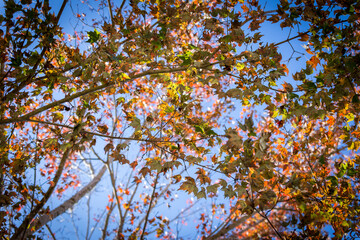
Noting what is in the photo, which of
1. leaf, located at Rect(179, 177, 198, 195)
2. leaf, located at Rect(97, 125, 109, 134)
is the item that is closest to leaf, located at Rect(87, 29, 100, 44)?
leaf, located at Rect(97, 125, 109, 134)

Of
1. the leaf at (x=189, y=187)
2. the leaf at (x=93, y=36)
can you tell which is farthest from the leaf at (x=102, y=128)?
the leaf at (x=189, y=187)

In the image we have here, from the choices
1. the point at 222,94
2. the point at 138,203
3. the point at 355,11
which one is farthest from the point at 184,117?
the point at 138,203

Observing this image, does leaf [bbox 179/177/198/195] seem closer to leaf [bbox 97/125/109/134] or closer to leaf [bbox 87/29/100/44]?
leaf [bbox 97/125/109/134]

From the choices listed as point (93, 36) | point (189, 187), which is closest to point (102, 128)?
point (93, 36)

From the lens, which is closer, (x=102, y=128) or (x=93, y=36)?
(x=93, y=36)

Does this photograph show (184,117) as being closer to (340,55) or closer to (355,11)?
(340,55)

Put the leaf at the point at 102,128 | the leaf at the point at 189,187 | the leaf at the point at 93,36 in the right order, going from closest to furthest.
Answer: the leaf at the point at 189,187 < the leaf at the point at 93,36 < the leaf at the point at 102,128

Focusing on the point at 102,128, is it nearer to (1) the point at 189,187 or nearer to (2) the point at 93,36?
(2) the point at 93,36

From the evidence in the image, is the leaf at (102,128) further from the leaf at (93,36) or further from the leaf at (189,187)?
the leaf at (189,187)

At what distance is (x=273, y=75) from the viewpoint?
2312 millimetres

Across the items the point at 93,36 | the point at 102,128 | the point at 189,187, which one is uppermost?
the point at 93,36

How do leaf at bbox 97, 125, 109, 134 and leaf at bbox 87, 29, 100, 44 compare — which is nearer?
leaf at bbox 87, 29, 100, 44

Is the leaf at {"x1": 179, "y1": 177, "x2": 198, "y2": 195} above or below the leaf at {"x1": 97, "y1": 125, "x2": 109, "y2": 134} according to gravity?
below

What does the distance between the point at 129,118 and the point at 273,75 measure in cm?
181
